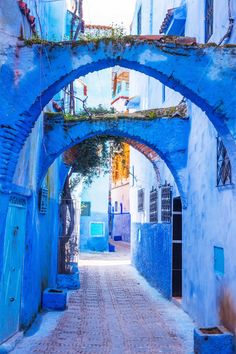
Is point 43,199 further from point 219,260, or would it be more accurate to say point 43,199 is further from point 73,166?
point 73,166

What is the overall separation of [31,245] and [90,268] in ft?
32.2

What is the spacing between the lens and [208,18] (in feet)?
26.5

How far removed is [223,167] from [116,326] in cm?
351

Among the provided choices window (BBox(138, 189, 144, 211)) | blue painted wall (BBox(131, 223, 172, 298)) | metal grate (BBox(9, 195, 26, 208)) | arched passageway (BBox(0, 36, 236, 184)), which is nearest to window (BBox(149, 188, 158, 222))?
blue painted wall (BBox(131, 223, 172, 298))

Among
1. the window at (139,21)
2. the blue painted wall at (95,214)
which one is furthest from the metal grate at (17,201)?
the blue painted wall at (95,214)

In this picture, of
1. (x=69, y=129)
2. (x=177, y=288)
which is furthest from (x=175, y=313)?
(x=69, y=129)

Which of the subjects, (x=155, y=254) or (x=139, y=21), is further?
(x=139, y=21)

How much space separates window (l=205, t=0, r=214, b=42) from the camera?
7.89m

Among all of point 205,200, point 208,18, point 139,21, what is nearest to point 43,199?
point 205,200

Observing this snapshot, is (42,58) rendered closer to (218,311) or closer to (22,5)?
(22,5)

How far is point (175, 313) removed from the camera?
920cm

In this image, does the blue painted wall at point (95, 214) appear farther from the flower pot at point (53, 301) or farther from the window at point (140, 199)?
the flower pot at point (53, 301)

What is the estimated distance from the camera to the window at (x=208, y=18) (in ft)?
25.9

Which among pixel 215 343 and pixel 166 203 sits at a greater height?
pixel 166 203
